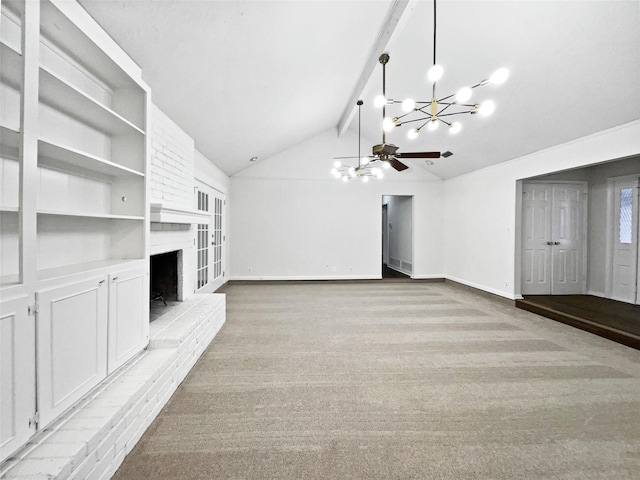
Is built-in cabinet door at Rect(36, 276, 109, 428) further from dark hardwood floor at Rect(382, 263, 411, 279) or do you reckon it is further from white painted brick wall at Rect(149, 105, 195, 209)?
dark hardwood floor at Rect(382, 263, 411, 279)

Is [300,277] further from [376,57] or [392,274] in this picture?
[376,57]

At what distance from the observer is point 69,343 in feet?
5.05

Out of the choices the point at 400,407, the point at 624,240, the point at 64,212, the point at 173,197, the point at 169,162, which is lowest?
the point at 400,407

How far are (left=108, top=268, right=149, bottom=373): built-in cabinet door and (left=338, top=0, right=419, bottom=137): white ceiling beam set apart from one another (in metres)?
3.58

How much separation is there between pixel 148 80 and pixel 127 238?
1551 millimetres

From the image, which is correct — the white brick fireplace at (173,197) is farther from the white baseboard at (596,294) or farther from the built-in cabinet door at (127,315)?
the white baseboard at (596,294)

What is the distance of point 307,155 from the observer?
7.09 m

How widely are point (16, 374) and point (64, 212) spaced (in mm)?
809

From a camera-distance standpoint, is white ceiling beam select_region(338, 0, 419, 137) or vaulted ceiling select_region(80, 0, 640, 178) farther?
white ceiling beam select_region(338, 0, 419, 137)

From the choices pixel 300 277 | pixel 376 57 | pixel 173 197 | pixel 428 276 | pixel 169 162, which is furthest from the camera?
pixel 428 276

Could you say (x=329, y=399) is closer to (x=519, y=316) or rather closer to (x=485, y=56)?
(x=519, y=316)

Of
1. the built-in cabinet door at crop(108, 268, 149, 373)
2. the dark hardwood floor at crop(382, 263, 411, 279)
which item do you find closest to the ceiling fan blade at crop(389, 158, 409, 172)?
the built-in cabinet door at crop(108, 268, 149, 373)

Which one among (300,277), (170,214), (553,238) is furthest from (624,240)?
(170,214)

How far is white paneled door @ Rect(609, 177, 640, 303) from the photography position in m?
4.76
